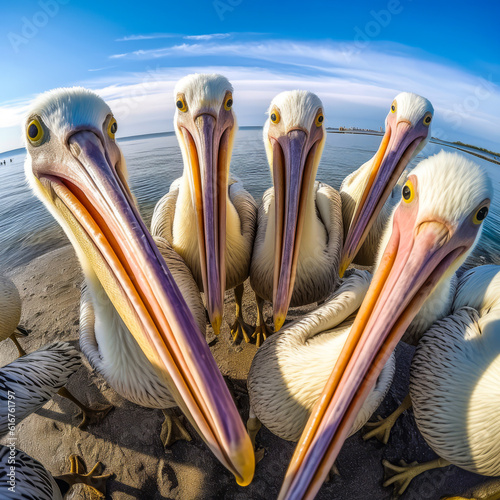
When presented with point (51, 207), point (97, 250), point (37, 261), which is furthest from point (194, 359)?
point (37, 261)

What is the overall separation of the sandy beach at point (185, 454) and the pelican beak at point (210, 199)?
105 centimetres

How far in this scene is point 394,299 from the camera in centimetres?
100

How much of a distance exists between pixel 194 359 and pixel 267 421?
839mm

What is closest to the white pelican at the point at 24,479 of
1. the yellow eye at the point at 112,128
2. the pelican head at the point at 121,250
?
the pelican head at the point at 121,250

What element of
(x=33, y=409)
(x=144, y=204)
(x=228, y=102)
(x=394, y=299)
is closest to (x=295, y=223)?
(x=394, y=299)

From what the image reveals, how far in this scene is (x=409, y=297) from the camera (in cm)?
100

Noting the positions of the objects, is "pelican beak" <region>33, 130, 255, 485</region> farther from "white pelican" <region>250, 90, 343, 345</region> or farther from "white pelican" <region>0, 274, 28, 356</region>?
"white pelican" <region>0, 274, 28, 356</region>

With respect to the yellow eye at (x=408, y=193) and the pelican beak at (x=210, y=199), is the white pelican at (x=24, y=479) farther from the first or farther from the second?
the yellow eye at (x=408, y=193)

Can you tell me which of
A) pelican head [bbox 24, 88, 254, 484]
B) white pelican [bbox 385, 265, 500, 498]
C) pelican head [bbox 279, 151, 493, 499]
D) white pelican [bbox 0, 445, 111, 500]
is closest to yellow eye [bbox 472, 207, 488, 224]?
pelican head [bbox 279, 151, 493, 499]

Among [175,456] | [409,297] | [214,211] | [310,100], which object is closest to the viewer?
[409,297]

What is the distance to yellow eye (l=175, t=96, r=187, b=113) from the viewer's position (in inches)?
66.6

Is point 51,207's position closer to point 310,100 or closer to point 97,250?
point 97,250

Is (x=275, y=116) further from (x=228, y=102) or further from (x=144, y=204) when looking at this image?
(x=144, y=204)

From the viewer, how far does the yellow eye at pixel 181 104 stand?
66.6 inches
